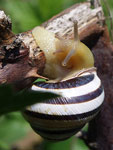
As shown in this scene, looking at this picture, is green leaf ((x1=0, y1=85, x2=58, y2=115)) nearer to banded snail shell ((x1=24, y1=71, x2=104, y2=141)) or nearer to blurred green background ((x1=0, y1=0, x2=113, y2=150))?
banded snail shell ((x1=24, y1=71, x2=104, y2=141))

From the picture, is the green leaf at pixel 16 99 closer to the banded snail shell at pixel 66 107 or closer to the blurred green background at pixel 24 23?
the banded snail shell at pixel 66 107

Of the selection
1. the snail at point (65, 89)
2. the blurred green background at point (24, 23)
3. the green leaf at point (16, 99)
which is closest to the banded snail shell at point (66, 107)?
the snail at point (65, 89)

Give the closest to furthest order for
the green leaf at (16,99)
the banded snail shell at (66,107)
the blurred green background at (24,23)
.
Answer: the green leaf at (16,99) < the banded snail shell at (66,107) < the blurred green background at (24,23)

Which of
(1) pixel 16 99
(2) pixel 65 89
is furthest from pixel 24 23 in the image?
(1) pixel 16 99

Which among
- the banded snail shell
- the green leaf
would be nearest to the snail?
the banded snail shell

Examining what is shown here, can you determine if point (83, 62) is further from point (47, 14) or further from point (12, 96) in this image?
point (12, 96)

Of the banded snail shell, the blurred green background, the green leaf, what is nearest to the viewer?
the green leaf
